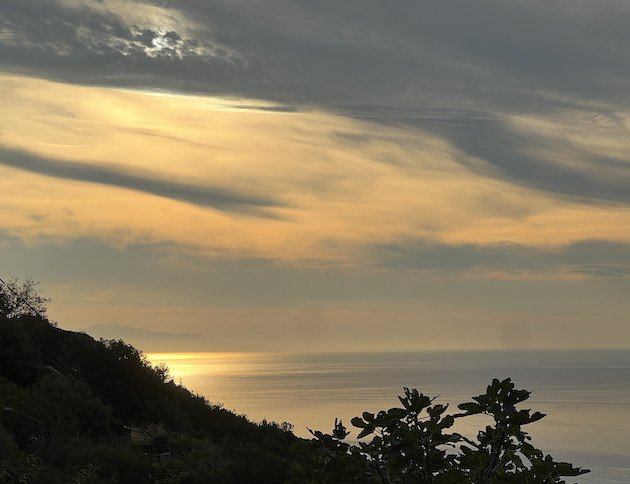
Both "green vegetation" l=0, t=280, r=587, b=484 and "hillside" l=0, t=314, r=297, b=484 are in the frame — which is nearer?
"green vegetation" l=0, t=280, r=587, b=484

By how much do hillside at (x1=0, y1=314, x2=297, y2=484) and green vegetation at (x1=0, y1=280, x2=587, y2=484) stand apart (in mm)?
52

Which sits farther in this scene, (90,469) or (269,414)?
(269,414)

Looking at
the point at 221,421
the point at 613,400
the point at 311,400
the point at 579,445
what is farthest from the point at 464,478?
the point at 613,400

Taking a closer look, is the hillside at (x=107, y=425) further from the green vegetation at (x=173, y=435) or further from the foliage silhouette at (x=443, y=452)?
the foliage silhouette at (x=443, y=452)

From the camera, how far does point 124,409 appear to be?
32.3m

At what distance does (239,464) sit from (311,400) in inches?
5993

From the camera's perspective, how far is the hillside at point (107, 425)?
20.6 m

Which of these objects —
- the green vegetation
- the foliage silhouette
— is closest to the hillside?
the green vegetation

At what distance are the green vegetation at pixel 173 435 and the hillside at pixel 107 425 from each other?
52 mm

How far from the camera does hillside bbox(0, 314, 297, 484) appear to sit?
20.6 metres

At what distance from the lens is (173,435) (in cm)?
2550

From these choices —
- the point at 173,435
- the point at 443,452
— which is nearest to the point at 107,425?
the point at 173,435

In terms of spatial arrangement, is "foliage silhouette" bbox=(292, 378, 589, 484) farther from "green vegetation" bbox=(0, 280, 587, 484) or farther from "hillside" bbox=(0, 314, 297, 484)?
"hillside" bbox=(0, 314, 297, 484)

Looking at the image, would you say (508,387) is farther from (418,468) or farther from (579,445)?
(579,445)
